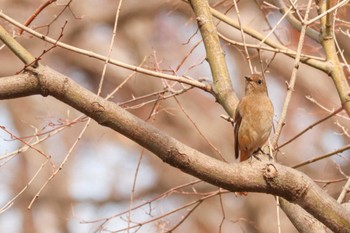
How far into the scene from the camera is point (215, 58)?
377 centimetres

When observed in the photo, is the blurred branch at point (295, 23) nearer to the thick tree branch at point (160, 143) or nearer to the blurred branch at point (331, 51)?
the blurred branch at point (331, 51)

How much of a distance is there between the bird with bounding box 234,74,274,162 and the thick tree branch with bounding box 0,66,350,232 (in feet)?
3.45

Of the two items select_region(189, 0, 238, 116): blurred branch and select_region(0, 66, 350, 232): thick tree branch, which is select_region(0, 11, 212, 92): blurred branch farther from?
select_region(0, 66, 350, 232): thick tree branch

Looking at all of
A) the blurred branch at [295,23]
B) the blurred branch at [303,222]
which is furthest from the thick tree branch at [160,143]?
the blurred branch at [295,23]

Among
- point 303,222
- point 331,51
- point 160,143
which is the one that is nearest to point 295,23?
point 331,51

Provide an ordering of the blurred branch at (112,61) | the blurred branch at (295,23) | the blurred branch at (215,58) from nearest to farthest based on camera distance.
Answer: the blurred branch at (112,61)
the blurred branch at (215,58)
the blurred branch at (295,23)

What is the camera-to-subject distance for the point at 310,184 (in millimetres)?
2836

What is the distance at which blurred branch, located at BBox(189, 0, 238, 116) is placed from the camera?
12.0ft

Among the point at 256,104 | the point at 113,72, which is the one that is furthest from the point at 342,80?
the point at 113,72

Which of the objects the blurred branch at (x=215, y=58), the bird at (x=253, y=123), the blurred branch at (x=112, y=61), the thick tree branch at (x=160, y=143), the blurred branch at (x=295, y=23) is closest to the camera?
the thick tree branch at (x=160, y=143)

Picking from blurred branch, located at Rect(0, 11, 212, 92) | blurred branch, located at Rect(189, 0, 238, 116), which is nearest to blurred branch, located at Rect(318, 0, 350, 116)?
blurred branch, located at Rect(189, 0, 238, 116)

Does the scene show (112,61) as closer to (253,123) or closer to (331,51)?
(253,123)

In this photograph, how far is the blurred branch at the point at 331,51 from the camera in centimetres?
372

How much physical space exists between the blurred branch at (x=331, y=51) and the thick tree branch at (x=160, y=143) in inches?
39.4
